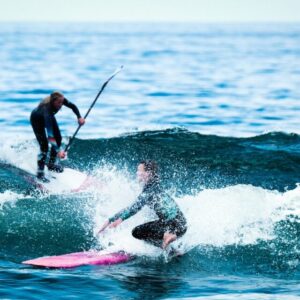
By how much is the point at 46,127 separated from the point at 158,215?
558 cm

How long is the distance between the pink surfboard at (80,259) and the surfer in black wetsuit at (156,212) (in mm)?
481

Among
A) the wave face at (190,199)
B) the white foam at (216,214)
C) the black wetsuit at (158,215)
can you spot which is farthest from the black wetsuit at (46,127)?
the black wetsuit at (158,215)

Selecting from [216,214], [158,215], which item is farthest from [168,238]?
[216,214]

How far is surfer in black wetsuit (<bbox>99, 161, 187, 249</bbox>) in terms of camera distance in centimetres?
1198

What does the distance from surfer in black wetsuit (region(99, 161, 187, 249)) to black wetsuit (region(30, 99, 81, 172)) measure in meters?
5.13

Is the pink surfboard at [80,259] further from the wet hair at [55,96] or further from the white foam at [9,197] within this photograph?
the wet hair at [55,96]

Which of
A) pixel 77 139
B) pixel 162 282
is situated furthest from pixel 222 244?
pixel 77 139

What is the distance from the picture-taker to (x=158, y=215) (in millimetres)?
12148

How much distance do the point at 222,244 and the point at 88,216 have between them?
314 cm

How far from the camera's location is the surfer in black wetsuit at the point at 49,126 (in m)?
16.6

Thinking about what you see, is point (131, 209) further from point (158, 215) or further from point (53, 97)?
point (53, 97)

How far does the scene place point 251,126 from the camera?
30000 mm

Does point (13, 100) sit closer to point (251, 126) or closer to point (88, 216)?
point (251, 126)

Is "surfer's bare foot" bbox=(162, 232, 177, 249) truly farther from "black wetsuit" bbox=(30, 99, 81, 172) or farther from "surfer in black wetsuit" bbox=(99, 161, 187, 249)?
"black wetsuit" bbox=(30, 99, 81, 172)
